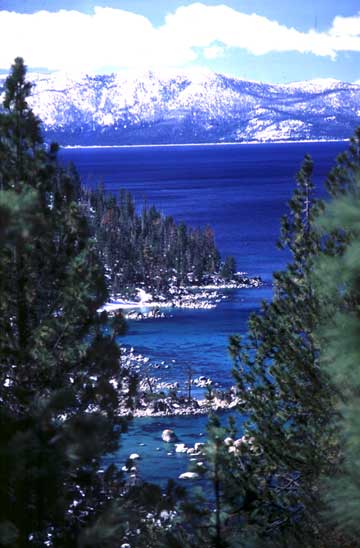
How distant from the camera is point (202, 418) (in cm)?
3869

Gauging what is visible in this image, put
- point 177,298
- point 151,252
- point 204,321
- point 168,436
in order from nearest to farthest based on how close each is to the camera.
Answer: point 168,436 < point 204,321 < point 177,298 < point 151,252

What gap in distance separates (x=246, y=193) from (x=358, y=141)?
147927 millimetres

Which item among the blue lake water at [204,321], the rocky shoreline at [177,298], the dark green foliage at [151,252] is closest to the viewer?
the blue lake water at [204,321]

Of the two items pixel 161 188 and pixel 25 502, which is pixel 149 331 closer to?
pixel 25 502

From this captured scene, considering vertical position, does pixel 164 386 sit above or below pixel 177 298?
above

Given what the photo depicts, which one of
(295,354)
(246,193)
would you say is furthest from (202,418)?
(246,193)

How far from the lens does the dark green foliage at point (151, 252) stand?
261ft

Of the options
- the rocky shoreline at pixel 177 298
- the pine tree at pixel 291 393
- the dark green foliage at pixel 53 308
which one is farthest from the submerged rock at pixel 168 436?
the rocky shoreline at pixel 177 298

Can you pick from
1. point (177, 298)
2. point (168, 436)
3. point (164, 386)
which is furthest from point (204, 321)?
point (168, 436)

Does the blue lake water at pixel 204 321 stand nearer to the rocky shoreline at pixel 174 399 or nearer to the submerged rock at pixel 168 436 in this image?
the submerged rock at pixel 168 436

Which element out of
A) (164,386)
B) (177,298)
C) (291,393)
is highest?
(291,393)

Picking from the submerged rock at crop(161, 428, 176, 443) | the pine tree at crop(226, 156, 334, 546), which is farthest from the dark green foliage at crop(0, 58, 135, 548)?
the submerged rock at crop(161, 428, 176, 443)

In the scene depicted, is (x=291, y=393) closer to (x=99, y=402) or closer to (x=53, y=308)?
(x=99, y=402)

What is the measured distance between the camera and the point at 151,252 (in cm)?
8475
